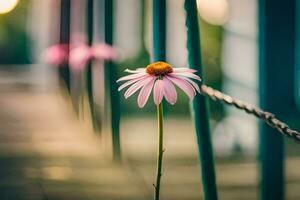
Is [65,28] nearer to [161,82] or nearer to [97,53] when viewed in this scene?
[97,53]

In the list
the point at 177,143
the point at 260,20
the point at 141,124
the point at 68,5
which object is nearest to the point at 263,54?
the point at 260,20

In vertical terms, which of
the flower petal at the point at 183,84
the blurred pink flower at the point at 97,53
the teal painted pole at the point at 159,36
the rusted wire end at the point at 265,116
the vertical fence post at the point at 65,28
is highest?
the vertical fence post at the point at 65,28

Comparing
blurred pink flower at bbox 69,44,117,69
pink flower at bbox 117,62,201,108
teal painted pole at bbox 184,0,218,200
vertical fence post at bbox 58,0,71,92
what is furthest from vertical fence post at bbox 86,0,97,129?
pink flower at bbox 117,62,201,108

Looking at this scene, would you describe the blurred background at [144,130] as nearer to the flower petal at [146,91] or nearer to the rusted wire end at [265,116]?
the rusted wire end at [265,116]

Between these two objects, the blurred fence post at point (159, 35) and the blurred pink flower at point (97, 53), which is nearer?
the blurred fence post at point (159, 35)

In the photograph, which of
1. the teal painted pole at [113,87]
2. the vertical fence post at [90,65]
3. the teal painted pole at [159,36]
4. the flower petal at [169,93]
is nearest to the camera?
the flower petal at [169,93]

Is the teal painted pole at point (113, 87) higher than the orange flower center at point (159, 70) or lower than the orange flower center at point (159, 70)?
higher

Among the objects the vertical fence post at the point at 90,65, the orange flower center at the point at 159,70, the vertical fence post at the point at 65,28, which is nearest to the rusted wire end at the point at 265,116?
the orange flower center at the point at 159,70

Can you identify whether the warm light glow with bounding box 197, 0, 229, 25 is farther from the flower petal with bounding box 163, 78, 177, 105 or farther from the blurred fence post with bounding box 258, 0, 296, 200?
the flower petal with bounding box 163, 78, 177, 105
